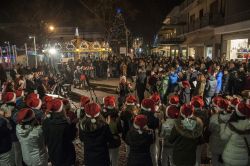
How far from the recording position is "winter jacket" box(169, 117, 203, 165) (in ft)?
14.8

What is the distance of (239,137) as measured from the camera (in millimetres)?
4332

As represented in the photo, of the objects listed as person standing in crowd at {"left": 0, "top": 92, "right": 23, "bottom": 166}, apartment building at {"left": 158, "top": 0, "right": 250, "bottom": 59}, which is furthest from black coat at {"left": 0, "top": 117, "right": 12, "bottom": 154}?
apartment building at {"left": 158, "top": 0, "right": 250, "bottom": 59}

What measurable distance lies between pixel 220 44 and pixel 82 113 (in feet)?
62.9

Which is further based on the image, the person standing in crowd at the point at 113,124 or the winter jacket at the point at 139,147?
the person standing in crowd at the point at 113,124

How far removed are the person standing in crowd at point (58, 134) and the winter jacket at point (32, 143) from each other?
14 cm

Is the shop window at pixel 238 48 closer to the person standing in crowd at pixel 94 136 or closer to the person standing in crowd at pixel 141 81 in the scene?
the person standing in crowd at pixel 141 81

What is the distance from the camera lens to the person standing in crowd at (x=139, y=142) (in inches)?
175

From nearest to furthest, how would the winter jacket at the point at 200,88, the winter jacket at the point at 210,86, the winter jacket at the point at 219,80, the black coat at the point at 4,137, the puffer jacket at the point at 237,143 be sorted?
the puffer jacket at the point at 237,143
the black coat at the point at 4,137
the winter jacket at the point at 210,86
the winter jacket at the point at 200,88
the winter jacket at the point at 219,80

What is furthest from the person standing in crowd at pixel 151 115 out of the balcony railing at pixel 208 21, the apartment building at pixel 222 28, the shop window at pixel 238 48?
the balcony railing at pixel 208 21

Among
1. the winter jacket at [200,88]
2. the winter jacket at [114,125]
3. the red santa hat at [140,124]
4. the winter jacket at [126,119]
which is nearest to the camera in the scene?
the red santa hat at [140,124]

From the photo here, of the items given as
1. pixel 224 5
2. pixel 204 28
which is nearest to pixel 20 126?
pixel 224 5

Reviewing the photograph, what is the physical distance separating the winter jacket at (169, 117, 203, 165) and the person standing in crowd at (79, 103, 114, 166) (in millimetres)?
1137

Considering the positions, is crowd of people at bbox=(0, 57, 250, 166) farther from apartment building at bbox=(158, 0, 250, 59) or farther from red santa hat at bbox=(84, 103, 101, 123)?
apartment building at bbox=(158, 0, 250, 59)

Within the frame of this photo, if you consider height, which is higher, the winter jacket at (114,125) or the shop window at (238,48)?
the shop window at (238,48)
